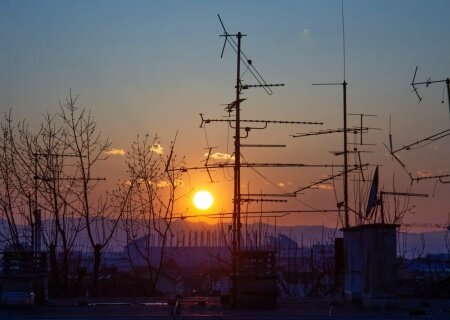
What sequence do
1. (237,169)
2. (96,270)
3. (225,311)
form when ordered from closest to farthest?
(225,311), (237,169), (96,270)

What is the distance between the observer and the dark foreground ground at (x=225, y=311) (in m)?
16.2

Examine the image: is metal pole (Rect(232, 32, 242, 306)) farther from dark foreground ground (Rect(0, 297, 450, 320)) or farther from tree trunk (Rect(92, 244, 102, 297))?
tree trunk (Rect(92, 244, 102, 297))

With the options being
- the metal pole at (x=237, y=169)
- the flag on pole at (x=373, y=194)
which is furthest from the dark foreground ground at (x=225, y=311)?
the flag on pole at (x=373, y=194)

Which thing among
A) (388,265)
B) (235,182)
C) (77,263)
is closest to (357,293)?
(388,265)

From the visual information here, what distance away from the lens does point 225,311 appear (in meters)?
17.7

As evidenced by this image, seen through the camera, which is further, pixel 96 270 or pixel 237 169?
pixel 96 270

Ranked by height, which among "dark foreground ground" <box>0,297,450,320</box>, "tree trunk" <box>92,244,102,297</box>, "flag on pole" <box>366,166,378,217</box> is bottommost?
"dark foreground ground" <box>0,297,450,320</box>

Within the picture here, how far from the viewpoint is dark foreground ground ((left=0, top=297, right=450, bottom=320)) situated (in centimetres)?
1623

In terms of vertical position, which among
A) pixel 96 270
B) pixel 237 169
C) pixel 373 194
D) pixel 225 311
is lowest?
pixel 225 311

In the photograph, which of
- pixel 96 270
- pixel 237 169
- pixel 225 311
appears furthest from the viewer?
pixel 96 270

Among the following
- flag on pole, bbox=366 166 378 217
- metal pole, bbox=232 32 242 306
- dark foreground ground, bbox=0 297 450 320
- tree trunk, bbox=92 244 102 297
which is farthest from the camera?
tree trunk, bbox=92 244 102 297

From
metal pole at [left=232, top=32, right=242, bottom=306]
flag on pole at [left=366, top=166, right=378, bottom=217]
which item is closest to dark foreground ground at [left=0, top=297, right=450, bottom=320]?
metal pole at [left=232, top=32, right=242, bottom=306]

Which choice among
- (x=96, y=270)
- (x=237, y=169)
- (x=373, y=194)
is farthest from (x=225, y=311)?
(x=96, y=270)

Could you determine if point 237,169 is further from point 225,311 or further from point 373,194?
point 225,311
